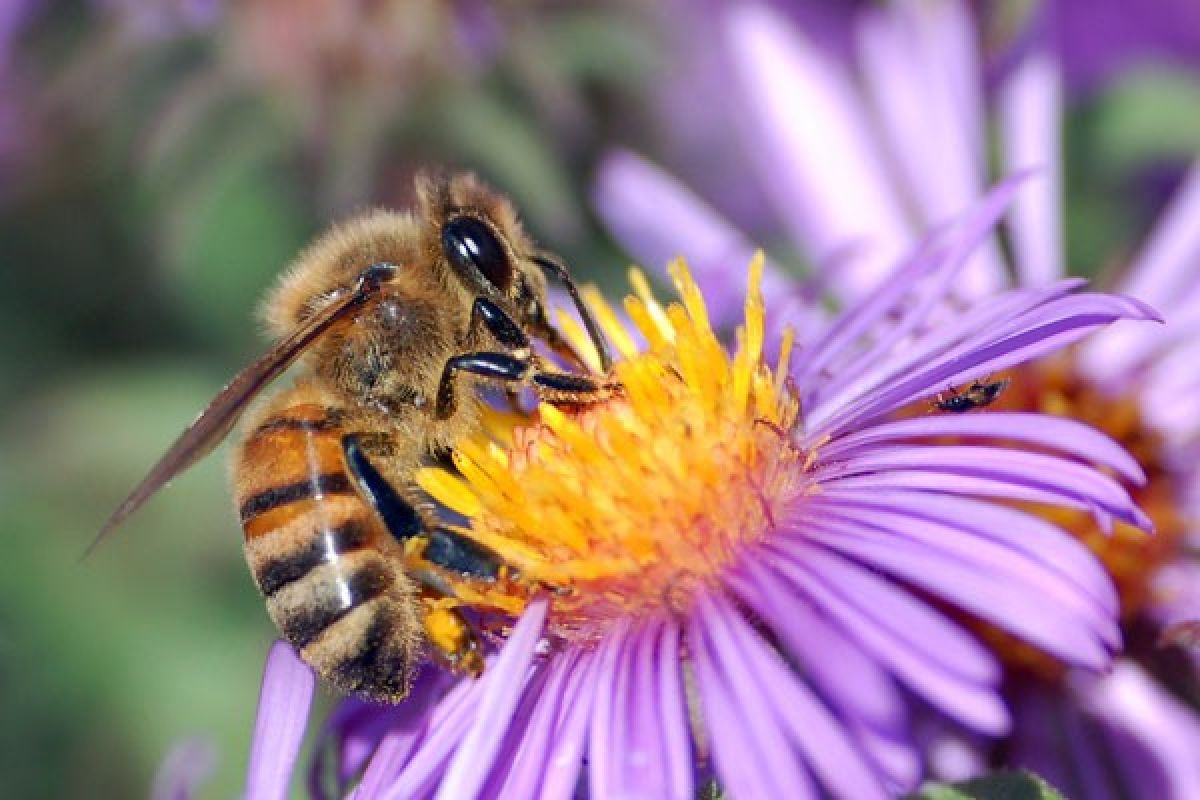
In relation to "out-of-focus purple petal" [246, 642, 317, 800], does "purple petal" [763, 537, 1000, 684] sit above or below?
below

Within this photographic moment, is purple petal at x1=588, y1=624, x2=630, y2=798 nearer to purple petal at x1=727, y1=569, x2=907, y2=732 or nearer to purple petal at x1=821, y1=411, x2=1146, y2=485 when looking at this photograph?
purple petal at x1=727, y1=569, x2=907, y2=732

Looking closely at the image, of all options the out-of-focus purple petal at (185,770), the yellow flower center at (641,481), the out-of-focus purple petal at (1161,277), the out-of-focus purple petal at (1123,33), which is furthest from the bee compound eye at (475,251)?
the out-of-focus purple petal at (1123,33)

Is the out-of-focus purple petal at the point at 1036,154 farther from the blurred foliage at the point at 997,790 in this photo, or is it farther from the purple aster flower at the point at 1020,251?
the blurred foliage at the point at 997,790

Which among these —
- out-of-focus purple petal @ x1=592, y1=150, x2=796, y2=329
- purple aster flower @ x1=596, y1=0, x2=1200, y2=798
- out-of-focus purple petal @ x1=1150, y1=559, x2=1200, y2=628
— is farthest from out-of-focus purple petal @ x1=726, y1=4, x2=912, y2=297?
out-of-focus purple petal @ x1=1150, y1=559, x2=1200, y2=628

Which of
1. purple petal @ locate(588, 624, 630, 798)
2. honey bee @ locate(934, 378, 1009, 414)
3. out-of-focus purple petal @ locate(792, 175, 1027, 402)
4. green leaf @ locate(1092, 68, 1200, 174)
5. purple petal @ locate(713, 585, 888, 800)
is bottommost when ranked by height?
purple petal @ locate(713, 585, 888, 800)

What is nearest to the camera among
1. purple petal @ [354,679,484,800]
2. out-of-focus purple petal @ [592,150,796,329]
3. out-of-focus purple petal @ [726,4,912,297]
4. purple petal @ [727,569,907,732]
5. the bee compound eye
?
purple petal @ [727,569,907,732]

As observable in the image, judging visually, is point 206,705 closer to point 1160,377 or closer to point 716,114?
point 716,114

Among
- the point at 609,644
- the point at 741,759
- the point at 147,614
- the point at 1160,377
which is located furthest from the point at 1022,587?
the point at 147,614
